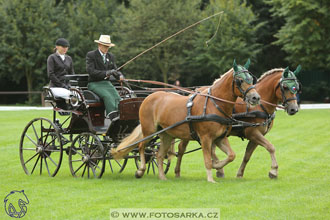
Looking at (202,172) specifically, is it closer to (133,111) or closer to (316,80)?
(133,111)

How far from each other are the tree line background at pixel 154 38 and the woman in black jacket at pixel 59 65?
81.5 feet

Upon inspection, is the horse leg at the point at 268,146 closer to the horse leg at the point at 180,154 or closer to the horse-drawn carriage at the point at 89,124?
the horse leg at the point at 180,154

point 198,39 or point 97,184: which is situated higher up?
point 198,39

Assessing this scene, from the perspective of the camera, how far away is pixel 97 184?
32.9ft

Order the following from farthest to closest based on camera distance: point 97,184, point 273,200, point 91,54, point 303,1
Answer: point 303,1, point 91,54, point 97,184, point 273,200

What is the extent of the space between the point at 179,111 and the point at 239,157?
4.18m

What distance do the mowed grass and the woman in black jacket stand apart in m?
1.76

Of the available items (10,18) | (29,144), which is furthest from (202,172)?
(10,18)

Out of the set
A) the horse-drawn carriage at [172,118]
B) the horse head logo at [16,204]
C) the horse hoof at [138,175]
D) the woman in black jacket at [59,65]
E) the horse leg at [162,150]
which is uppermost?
the woman in black jacket at [59,65]

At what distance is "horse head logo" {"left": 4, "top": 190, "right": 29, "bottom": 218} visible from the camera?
25.9ft

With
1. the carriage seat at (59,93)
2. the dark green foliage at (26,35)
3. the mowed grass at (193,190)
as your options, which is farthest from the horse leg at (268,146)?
the dark green foliage at (26,35)

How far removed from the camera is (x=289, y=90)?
401 inches

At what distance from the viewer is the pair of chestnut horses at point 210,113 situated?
381 inches

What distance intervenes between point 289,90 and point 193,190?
8.15 feet
